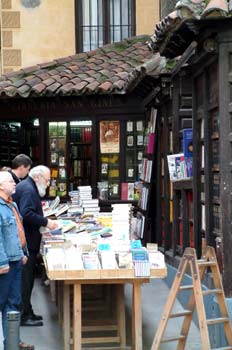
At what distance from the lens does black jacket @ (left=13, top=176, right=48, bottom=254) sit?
9.58m

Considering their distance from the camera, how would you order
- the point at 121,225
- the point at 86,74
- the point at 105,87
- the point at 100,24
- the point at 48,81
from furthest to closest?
the point at 100,24, the point at 86,74, the point at 48,81, the point at 105,87, the point at 121,225

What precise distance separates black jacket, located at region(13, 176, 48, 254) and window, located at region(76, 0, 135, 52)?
7.94 m

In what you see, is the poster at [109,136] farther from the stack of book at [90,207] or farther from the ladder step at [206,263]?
the ladder step at [206,263]

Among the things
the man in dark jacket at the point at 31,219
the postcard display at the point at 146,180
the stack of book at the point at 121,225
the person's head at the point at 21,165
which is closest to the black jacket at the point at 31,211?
the man in dark jacket at the point at 31,219

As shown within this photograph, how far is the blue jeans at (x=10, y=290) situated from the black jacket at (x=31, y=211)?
1368mm

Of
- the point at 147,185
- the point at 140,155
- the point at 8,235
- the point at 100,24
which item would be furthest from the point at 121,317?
the point at 100,24

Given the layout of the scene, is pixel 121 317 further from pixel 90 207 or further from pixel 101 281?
pixel 90 207

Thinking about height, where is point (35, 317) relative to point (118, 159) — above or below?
below

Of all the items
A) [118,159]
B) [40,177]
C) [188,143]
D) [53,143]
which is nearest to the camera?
[40,177]

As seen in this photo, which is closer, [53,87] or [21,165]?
[21,165]

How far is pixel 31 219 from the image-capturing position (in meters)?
9.56

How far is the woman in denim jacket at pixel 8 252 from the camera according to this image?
26.1 ft

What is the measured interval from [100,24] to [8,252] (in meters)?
10.2

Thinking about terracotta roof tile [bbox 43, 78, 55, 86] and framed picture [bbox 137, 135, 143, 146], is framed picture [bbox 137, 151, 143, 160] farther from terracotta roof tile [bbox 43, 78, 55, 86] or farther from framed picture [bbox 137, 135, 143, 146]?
terracotta roof tile [bbox 43, 78, 55, 86]
